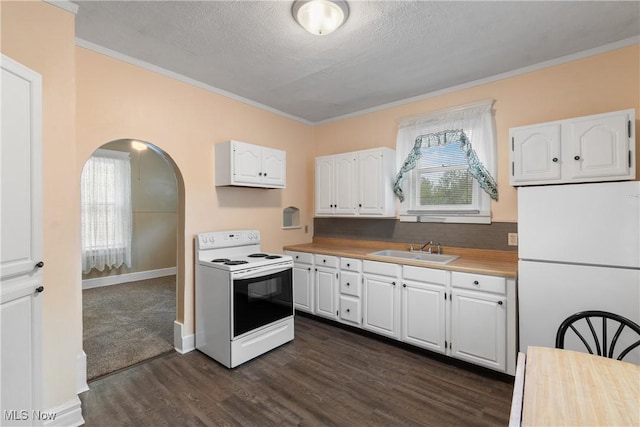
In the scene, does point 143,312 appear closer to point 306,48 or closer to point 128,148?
point 128,148

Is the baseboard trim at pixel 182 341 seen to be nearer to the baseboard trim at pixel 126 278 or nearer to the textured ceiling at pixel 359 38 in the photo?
the textured ceiling at pixel 359 38

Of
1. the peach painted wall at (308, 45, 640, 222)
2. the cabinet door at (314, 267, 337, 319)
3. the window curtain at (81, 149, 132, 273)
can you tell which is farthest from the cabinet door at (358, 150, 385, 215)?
the window curtain at (81, 149, 132, 273)

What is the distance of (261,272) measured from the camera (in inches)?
113

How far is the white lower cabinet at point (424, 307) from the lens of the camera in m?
2.69

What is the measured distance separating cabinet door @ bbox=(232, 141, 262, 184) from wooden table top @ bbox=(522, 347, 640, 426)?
2709mm

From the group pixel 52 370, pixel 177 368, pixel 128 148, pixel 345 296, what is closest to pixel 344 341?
pixel 345 296

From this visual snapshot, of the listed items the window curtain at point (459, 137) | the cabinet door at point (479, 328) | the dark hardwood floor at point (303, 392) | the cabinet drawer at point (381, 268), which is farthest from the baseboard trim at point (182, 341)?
the window curtain at point (459, 137)

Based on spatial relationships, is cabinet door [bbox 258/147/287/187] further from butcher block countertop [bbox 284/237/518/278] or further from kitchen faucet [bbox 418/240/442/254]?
kitchen faucet [bbox 418/240/442/254]

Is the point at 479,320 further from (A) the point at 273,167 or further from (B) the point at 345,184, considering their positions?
(A) the point at 273,167

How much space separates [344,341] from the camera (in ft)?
10.4

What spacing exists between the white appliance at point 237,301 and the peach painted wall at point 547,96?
2.15 meters

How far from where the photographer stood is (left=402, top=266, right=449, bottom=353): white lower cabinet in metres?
2.69

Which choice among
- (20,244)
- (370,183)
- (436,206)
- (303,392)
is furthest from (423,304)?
(20,244)

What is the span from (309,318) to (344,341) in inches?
30.1
